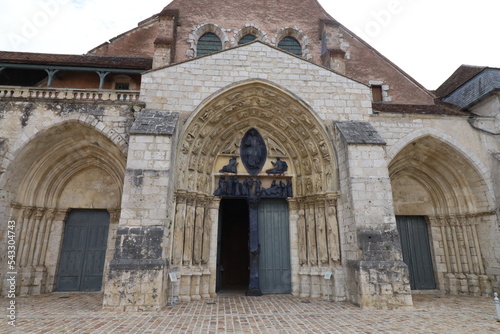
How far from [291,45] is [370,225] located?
830 centimetres

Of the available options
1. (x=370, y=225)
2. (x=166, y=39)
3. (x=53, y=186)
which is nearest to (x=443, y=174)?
(x=370, y=225)

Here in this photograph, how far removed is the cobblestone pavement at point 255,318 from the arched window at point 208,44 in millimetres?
8868

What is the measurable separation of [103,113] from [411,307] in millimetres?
8069

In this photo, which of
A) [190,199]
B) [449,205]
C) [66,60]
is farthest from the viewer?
[66,60]

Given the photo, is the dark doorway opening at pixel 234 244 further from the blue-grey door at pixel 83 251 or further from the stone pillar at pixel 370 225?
the stone pillar at pixel 370 225

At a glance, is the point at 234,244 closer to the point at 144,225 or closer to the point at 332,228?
the point at 332,228

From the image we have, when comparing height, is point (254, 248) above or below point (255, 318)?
above

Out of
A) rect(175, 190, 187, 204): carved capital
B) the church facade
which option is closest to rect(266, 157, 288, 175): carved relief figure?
the church facade

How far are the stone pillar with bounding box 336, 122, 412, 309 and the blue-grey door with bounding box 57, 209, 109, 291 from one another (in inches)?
257

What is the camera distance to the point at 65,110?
7.13 m

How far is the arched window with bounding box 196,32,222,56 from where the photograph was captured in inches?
431

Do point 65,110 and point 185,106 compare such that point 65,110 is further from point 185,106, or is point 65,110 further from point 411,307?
point 411,307

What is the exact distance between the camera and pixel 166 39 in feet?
32.4

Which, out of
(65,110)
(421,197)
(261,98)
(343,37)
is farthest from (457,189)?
(65,110)
